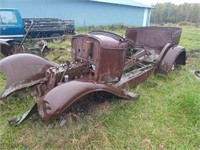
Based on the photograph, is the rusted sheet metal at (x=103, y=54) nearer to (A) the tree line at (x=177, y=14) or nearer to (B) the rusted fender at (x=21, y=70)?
(B) the rusted fender at (x=21, y=70)

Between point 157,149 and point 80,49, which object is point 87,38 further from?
point 157,149

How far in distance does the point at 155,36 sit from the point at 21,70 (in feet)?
12.2

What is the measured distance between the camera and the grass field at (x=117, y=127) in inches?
107

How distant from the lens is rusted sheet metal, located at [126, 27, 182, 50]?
5570 mm

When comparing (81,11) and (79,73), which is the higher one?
(81,11)

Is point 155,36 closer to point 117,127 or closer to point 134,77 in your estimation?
point 134,77

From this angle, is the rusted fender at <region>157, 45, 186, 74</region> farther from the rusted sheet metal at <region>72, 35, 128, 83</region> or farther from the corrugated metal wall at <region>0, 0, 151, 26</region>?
the corrugated metal wall at <region>0, 0, 151, 26</region>

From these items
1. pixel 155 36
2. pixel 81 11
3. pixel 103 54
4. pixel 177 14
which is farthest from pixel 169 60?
pixel 177 14

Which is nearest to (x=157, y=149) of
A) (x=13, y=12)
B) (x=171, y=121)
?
(x=171, y=121)

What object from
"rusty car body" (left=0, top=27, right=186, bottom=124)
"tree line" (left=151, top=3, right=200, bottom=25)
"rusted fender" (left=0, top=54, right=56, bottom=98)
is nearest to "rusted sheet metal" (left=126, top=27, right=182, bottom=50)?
"rusty car body" (left=0, top=27, right=186, bottom=124)

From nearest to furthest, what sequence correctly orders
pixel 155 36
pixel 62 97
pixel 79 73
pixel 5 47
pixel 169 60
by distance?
pixel 62 97 < pixel 79 73 < pixel 169 60 < pixel 155 36 < pixel 5 47

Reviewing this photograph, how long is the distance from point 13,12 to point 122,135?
7.26 metres

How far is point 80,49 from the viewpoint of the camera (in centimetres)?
375

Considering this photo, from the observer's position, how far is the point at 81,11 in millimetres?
16797
